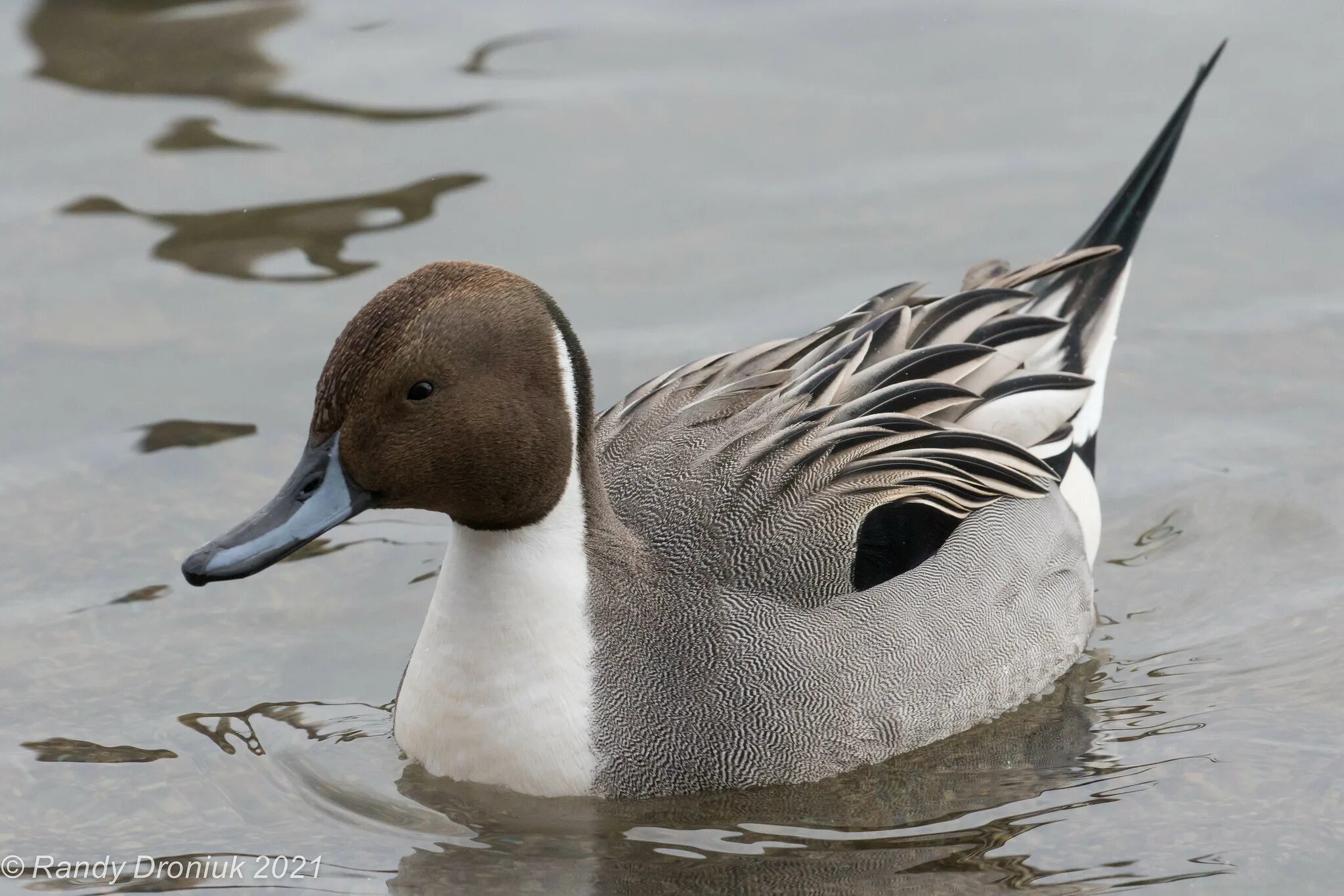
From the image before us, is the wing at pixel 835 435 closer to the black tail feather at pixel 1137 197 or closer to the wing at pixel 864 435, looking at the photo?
the wing at pixel 864 435

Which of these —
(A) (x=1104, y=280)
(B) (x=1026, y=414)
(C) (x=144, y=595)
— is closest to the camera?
(B) (x=1026, y=414)

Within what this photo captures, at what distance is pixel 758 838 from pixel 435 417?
1292 mm

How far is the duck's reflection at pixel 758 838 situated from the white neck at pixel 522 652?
0.40ft

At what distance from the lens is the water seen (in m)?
4.84

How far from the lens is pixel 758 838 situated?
4742mm

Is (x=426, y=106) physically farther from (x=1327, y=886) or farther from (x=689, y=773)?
(x=1327, y=886)

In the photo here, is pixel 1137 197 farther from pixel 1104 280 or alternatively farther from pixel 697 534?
pixel 697 534

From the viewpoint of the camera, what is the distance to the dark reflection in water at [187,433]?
259 inches

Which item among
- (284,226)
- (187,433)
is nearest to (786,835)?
(187,433)

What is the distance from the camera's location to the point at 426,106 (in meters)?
8.62

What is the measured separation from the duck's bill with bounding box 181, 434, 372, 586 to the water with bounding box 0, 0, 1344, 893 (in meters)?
0.86

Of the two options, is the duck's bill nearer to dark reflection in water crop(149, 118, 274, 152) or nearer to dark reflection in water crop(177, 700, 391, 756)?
dark reflection in water crop(177, 700, 391, 756)

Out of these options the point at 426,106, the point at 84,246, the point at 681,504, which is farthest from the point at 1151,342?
the point at 84,246

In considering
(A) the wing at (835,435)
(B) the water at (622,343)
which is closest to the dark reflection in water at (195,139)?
(B) the water at (622,343)
